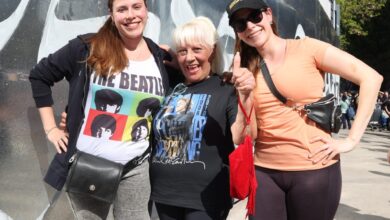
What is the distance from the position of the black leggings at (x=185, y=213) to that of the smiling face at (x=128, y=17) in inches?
36.7

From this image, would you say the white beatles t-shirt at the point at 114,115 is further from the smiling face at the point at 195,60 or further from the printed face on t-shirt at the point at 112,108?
the smiling face at the point at 195,60

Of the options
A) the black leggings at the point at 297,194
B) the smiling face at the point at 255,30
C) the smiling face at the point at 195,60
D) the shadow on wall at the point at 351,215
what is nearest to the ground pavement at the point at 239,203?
the shadow on wall at the point at 351,215

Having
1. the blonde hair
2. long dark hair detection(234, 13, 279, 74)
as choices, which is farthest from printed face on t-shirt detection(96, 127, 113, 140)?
long dark hair detection(234, 13, 279, 74)

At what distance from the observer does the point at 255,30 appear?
7.81ft

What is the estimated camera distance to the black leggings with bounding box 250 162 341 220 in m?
2.36

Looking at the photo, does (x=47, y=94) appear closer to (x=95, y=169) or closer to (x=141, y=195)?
(x=95, y=169)

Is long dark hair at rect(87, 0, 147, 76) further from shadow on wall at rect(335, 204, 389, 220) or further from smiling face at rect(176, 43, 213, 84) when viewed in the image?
shadow on wall at rect(335, 204, 389, 220)

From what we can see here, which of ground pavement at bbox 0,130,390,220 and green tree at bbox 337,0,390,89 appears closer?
ground pavement at bbox 0,130,390,220

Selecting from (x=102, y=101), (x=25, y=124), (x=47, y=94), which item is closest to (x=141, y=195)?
(x=102, y=101)

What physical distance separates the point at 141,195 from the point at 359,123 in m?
1.22

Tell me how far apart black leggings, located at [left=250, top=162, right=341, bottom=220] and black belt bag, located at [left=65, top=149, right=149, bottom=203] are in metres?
0.78

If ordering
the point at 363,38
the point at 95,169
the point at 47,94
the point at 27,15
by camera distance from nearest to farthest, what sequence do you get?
the point at 95,169, the point at 47,94, the point at 27,15, the point at 363,38

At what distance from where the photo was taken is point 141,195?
2492mm

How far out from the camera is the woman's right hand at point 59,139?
2.45 m
